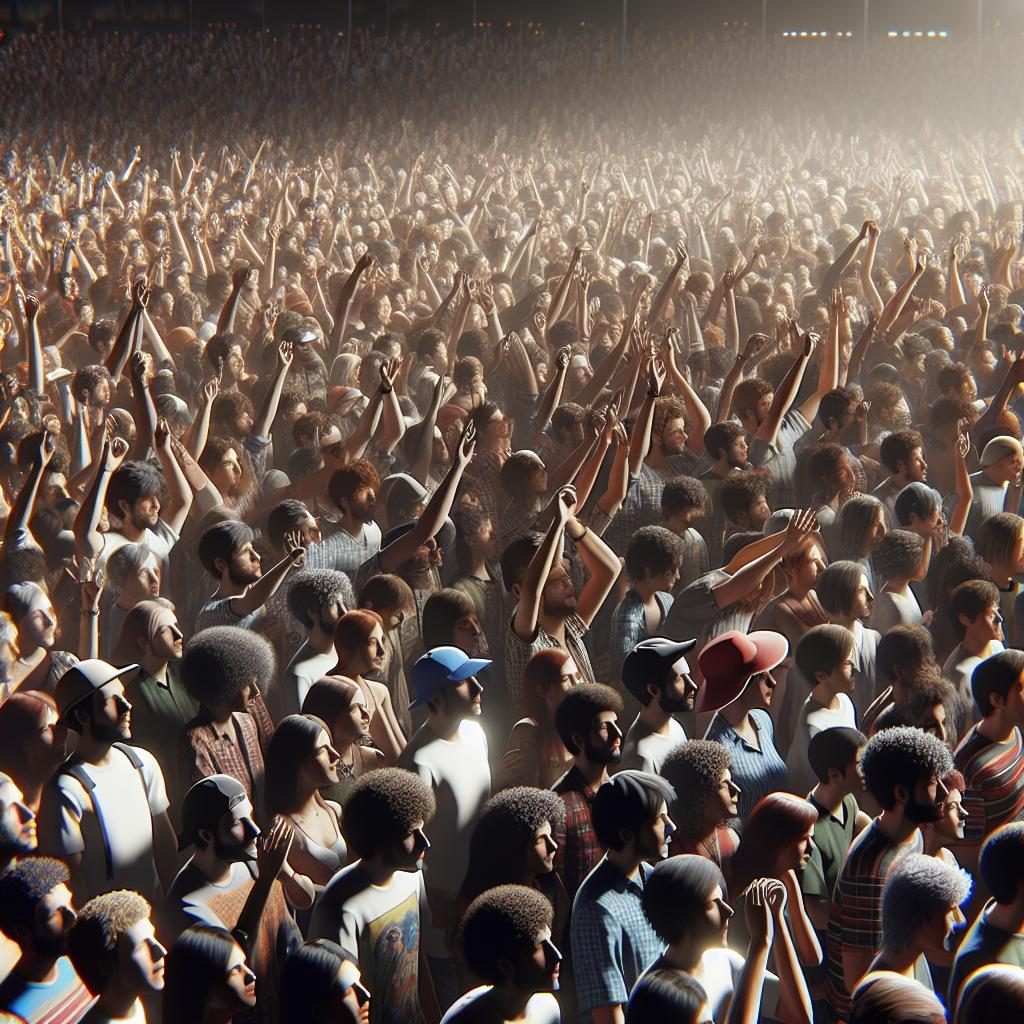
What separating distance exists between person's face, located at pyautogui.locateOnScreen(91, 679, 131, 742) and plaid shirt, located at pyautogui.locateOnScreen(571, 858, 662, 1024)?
1200 mm

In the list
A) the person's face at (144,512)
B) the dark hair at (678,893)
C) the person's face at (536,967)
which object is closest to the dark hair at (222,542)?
the person's face at (144,512)

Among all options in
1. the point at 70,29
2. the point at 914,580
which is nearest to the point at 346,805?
the point at 914,580

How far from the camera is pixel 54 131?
71.8ft

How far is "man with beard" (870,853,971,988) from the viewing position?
3410 mm

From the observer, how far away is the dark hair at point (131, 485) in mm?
5516

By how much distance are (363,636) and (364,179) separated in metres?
14.6

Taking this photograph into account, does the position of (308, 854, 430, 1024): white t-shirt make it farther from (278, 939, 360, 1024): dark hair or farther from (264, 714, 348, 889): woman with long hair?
(264, 714, 348, 889): woman with long hair

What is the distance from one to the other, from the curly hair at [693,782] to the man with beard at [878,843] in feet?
1.14

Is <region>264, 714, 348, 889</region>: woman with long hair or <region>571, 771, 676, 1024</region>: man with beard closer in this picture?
<region>571, 771, 676, 1024</region>: man with beard

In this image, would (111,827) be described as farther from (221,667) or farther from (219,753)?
(221,667)

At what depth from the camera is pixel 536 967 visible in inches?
126

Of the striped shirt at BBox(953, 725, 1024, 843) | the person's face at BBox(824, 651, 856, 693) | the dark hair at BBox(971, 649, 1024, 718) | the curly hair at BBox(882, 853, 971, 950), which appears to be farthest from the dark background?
the curly hair at BBox(882, 853, 971, 950)

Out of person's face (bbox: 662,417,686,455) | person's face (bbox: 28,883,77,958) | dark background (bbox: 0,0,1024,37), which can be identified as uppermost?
dark background (bbox: 0,0,1024,37)

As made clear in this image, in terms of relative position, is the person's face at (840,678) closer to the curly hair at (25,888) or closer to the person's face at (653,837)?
the person's face at (653,837)
